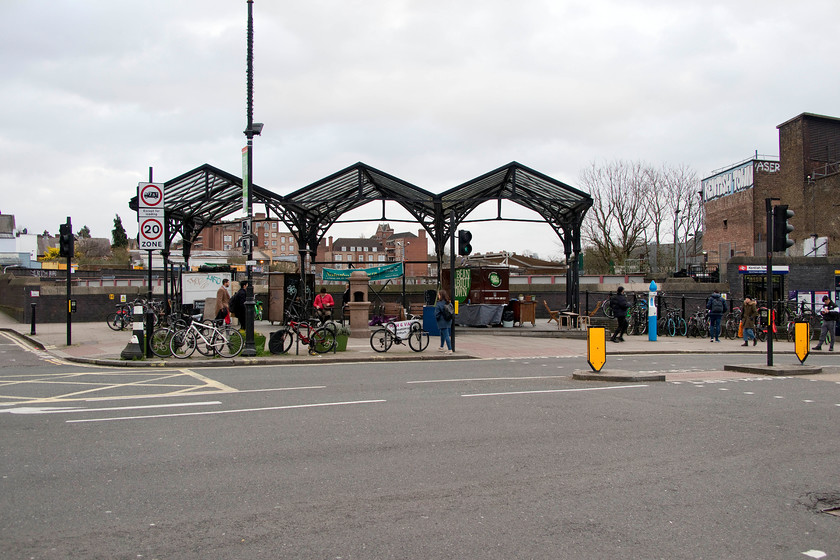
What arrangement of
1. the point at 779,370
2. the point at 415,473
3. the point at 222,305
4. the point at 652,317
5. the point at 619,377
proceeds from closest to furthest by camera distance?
the point at 415,473
the point at 619,377
the point at 779,370
the point at 222,305
the point at 652,317

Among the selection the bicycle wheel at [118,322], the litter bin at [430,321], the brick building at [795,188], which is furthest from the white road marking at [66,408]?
the brick building at [795,188]

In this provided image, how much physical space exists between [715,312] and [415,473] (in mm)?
20666

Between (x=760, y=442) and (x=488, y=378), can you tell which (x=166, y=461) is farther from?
(x=488, y=378)

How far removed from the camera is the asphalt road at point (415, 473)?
172 inches

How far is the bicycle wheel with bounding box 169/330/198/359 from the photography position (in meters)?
15.5

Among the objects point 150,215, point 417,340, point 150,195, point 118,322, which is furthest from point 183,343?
point 118,322

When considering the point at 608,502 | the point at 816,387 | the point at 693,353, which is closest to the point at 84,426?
the point at 608,502

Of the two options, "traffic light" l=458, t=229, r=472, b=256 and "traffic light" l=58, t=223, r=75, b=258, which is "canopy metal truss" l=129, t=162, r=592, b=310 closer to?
"traffic light" l=58, t=223, r=75, b=258

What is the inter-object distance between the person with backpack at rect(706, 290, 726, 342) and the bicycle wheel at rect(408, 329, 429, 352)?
11831mm

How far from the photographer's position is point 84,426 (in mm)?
7652

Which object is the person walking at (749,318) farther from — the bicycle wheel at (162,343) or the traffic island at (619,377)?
the bicycle wheel at (162,343)

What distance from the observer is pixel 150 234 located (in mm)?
15750

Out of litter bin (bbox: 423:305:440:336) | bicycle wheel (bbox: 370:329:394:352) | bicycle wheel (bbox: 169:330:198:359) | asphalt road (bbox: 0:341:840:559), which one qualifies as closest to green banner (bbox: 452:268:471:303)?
litter bin (bbox: 423:305:440:336)

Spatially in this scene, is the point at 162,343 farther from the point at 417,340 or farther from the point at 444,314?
the point at 444,314
